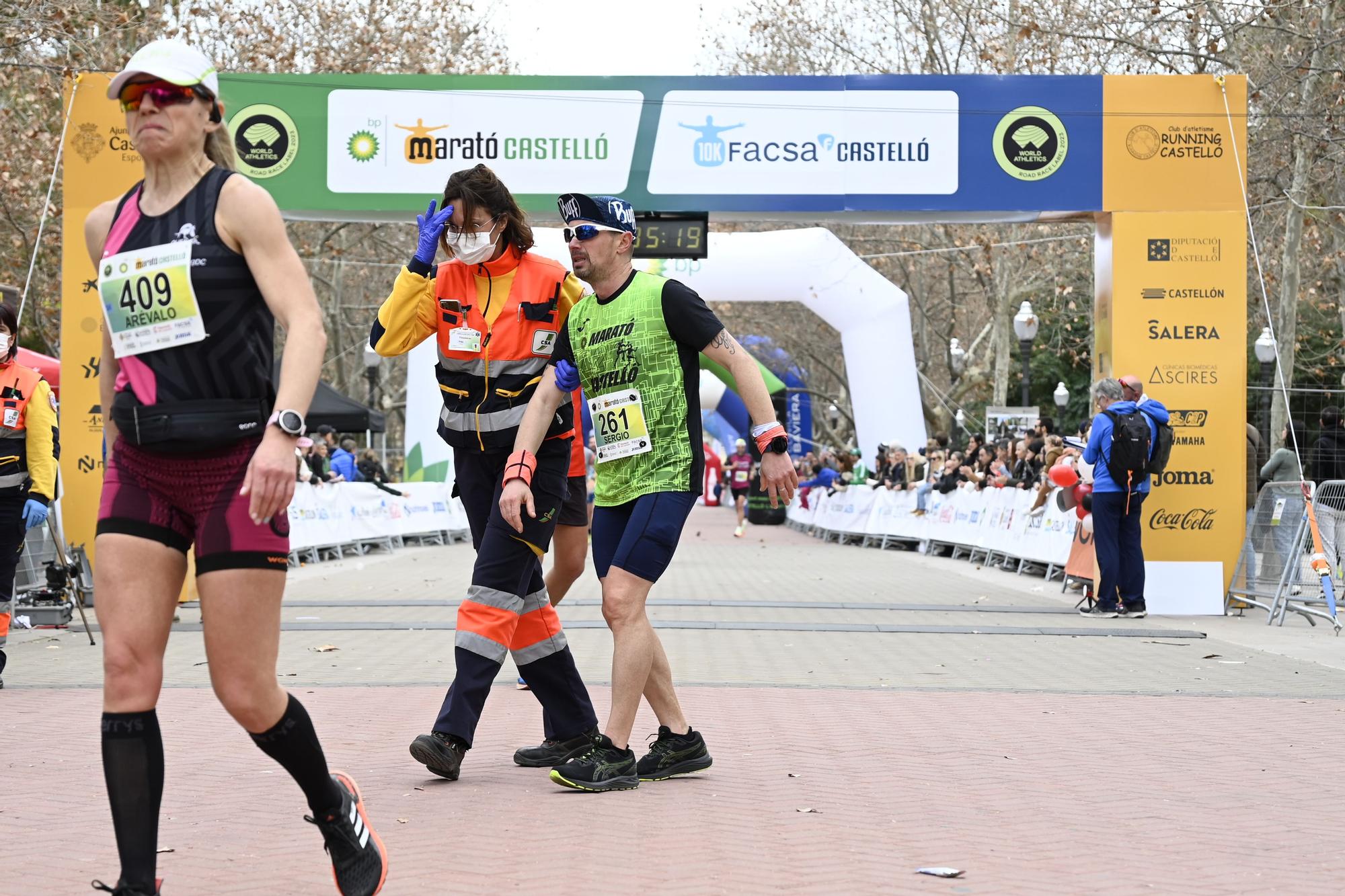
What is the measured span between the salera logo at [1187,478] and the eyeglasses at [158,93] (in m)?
11.9

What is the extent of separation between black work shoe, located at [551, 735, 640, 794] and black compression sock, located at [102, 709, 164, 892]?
199cm

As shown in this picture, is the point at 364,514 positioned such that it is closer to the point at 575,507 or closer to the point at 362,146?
the point at 362,146

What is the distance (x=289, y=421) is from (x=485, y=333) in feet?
7.54

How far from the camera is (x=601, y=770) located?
5.51 meters

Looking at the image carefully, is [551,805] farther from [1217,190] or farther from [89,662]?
[1217,190]

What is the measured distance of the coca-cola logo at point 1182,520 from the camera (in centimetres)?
1430

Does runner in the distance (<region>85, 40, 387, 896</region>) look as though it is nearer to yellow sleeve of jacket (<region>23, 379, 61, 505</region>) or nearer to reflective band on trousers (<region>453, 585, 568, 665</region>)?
reflective band on trousers (<region>453, 585, 568, 665</region>)

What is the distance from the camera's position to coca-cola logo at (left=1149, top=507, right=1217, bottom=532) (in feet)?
46.9

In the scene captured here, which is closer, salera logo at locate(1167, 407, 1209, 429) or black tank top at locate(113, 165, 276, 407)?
black tank top at locate(113, 165, 276, 407)

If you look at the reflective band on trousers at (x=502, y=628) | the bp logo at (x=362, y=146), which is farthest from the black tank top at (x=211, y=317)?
the bp logo at (x=362, y=146)

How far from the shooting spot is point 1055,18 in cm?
2705

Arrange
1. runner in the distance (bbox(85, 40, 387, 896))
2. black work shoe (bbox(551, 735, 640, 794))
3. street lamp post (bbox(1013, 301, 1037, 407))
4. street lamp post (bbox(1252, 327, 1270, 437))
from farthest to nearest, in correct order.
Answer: street lamp post (bbox(1252, 327, 1270, 437))
street lamp post (bbox(1013, 301, 1037, 407))
black work shoe (bbox(551, 735, 640, 794))
runner in the distance (bbox(85, 40, 387, 896))

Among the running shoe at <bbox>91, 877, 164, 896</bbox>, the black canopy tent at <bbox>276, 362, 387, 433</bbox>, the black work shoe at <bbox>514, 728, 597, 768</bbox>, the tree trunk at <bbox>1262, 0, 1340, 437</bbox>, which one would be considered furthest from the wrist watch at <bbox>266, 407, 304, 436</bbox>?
the black canopy tent at <bbox>276, 362, 387, 433</bbox>

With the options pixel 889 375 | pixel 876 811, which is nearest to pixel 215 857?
pixel 876 811
